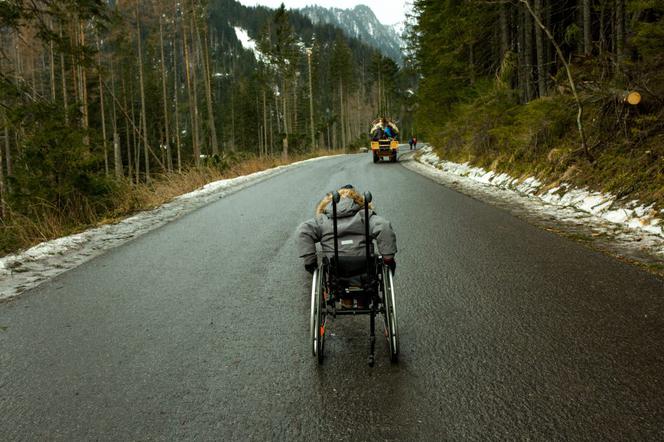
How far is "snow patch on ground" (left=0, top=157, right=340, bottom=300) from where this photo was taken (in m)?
5.72

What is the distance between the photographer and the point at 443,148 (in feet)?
81.7

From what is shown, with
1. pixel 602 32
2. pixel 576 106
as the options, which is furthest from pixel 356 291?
pixel 602 32

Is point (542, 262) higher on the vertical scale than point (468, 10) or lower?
lower

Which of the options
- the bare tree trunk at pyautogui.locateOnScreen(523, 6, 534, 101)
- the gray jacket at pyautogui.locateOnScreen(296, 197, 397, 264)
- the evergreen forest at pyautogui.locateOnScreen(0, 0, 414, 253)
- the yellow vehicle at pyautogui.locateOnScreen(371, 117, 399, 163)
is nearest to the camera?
the gray jacket at pyautogui.locateOnScreen(296, 197, 397, 264)

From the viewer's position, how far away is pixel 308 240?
3471 millimetres

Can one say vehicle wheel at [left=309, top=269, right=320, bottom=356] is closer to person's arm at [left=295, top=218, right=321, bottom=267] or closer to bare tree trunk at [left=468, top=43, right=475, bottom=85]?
person's arm at [left=295, top=218, right=321, bottom=267]

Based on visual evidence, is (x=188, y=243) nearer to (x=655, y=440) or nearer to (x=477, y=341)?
(x=477, y=341)

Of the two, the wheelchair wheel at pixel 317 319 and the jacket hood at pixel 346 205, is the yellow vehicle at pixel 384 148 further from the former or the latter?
the wheelchair wheel at pixel 317 319

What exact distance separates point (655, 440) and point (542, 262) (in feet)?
11.6

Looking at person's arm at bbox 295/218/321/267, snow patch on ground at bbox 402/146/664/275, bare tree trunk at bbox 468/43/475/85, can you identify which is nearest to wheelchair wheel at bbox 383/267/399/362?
person's arm at bbox 295/218/321/267

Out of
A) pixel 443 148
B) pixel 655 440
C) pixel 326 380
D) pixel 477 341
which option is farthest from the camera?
pixel 443 148

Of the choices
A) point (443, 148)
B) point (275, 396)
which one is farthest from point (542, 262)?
point (443, 148)

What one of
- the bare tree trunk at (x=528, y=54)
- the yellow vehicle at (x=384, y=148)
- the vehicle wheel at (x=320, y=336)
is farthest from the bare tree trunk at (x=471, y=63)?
the vehicle wheel at (x=320, y=336)

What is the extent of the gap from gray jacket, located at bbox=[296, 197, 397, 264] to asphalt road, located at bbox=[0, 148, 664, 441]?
81cm
